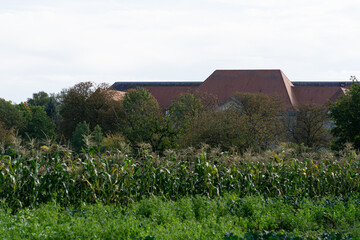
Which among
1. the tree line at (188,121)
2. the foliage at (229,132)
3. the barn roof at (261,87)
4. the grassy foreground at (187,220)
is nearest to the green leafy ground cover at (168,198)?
the grassy foreground at (187,220)

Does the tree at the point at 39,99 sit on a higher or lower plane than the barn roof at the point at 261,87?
lower

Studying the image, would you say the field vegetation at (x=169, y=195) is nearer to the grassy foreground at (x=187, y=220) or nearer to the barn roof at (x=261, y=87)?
the grassy foreground at (x=187, y=220)

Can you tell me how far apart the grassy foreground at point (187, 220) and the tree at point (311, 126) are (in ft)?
114

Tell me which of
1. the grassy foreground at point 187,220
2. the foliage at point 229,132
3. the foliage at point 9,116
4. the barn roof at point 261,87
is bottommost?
the foliage at point 9,116

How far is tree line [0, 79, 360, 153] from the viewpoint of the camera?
23547 mm

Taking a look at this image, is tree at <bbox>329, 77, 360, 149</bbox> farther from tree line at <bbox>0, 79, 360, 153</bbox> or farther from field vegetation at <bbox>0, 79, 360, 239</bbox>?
field vegetation at <bbox>0, 79, 360, 239</bbox>

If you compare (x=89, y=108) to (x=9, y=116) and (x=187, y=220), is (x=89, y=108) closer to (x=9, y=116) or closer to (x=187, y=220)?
(x=9, y=116)

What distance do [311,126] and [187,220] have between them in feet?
129

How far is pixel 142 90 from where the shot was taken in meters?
49.1

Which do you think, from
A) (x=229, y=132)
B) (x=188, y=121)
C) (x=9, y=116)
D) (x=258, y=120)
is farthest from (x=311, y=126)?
(x=9, y=116)

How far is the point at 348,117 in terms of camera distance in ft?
83.1

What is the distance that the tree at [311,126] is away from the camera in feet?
147

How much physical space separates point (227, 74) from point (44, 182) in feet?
175

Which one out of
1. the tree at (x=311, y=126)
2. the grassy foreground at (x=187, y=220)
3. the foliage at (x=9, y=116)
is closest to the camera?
the grassy foreground at (x=187, y=220)
